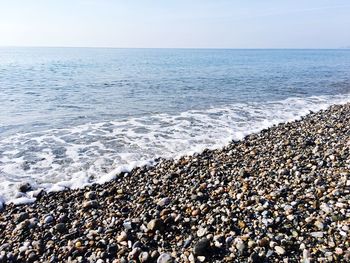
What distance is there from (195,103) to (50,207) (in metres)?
15.2

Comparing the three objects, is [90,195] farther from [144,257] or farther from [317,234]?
[317,234]

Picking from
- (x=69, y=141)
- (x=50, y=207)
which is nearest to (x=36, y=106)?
(x=69, y=141)

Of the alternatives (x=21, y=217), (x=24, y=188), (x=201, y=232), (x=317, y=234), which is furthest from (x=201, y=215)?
(x=24, y=188)

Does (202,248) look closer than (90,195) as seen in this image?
Yes

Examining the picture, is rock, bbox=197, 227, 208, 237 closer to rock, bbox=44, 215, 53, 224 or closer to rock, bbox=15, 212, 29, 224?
rock, bbox=44, 215, 53, 224

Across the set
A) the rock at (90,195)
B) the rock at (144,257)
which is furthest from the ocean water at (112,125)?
the rock at (144,257)

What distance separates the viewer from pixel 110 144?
12.0m

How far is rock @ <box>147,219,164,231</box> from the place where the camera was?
218 inches

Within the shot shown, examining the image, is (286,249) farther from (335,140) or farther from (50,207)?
(335,140)

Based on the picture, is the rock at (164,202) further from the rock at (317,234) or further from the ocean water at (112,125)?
the rock at (317,234)

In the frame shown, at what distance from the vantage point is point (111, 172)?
349 inches

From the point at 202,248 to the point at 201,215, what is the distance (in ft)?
3.65

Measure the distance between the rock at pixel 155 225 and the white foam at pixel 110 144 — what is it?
3.05m

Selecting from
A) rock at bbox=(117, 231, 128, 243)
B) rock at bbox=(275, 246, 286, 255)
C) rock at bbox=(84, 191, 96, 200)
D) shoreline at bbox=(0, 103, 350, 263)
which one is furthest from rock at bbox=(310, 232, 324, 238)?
rock at bbox=(84, 191, 96, 200)
